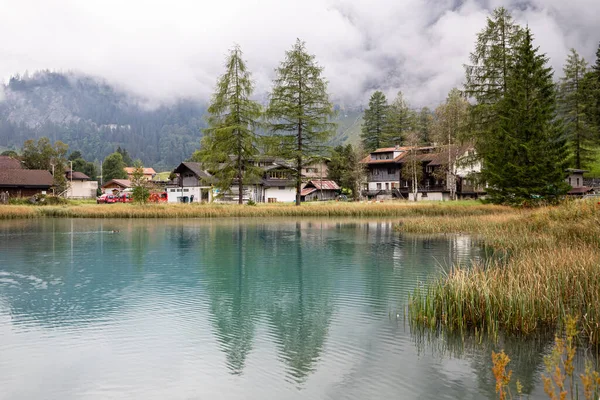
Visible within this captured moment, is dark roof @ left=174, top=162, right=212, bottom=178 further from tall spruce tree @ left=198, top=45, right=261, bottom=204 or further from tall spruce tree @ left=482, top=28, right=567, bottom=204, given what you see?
tall spruce tree @ left=482, top=28, right=567, bottom=204

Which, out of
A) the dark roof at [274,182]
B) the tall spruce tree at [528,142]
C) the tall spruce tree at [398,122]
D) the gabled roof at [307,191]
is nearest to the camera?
the tall spruce tree at [528,142]

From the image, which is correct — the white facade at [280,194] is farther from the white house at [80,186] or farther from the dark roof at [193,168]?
the white house at [80,186]

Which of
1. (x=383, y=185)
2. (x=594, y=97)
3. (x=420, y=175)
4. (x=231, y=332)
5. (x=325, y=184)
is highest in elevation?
(x=594, y=97)

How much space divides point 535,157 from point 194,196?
Answer: 192 feet

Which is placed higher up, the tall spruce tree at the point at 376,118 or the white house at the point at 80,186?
the tall spruce tree at the point at 376,118

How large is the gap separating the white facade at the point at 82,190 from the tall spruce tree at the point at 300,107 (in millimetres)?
73623

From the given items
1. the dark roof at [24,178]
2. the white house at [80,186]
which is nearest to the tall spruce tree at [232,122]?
the dark roof at [24,178]

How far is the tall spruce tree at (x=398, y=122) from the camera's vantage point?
4409 inches

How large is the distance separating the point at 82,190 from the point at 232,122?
73880 mm

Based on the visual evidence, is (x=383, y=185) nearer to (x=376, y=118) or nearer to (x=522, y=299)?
(x=376, y=118)

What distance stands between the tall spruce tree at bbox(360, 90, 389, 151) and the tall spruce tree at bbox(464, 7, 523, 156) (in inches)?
2671

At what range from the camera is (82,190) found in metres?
117

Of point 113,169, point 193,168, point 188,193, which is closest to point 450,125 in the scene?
point 193,168

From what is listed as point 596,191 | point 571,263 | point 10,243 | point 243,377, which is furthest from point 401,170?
point 243,377
